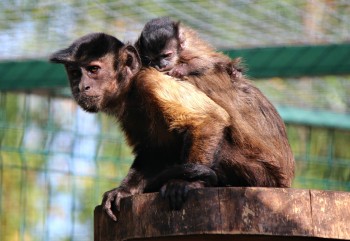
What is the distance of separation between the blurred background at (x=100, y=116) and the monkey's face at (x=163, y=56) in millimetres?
2089

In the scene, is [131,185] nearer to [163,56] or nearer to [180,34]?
[163,56]

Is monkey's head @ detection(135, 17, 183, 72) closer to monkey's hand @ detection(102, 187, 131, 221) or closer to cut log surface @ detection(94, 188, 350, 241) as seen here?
monkey's hand @ detection(102, 187, 131, 221)

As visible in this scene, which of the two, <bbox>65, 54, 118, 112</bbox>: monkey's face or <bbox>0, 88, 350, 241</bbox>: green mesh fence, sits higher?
<bbox>65, 54, 118, 112</bbox>: monkey's face

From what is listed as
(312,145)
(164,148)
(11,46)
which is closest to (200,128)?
(164,148)

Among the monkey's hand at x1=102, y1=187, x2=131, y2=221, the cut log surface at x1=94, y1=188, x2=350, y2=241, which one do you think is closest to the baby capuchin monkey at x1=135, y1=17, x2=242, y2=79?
the monkey's hand at x1=102, y1=187, x2=131, y2=221

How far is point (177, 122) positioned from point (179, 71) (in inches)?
27.5

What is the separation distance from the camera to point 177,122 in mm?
5539

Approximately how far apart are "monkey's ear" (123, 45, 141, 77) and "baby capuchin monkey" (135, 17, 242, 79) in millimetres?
146

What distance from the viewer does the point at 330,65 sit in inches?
322

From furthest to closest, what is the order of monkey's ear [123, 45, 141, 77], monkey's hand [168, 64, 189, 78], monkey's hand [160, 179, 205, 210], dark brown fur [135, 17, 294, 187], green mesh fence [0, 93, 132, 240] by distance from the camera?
green mesh fence [0, 93, 132, 240] → monkey's ear [123, 45, 141, 77] → monkey's hand [168, 64, 189, 78] → dark brown fur [135, 17, 294, 187] → monkey's hand [160, 179, 205, 210]

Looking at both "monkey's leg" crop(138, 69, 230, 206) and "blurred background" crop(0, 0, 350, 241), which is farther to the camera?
"blurred background" crop(0, 0, 350, 241)

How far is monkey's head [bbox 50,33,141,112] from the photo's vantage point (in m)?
6.32

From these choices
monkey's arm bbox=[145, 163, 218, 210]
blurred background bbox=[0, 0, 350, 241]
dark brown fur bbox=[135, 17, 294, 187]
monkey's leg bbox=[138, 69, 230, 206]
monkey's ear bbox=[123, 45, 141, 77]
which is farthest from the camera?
blurred background bbox=[0, 0, 350, 241]

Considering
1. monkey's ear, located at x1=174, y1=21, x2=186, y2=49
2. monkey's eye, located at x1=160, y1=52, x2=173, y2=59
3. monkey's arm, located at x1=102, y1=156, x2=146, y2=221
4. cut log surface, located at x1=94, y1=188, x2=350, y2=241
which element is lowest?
monkey's arm, located at x1=102, y1=156, x2=146, y2=221
